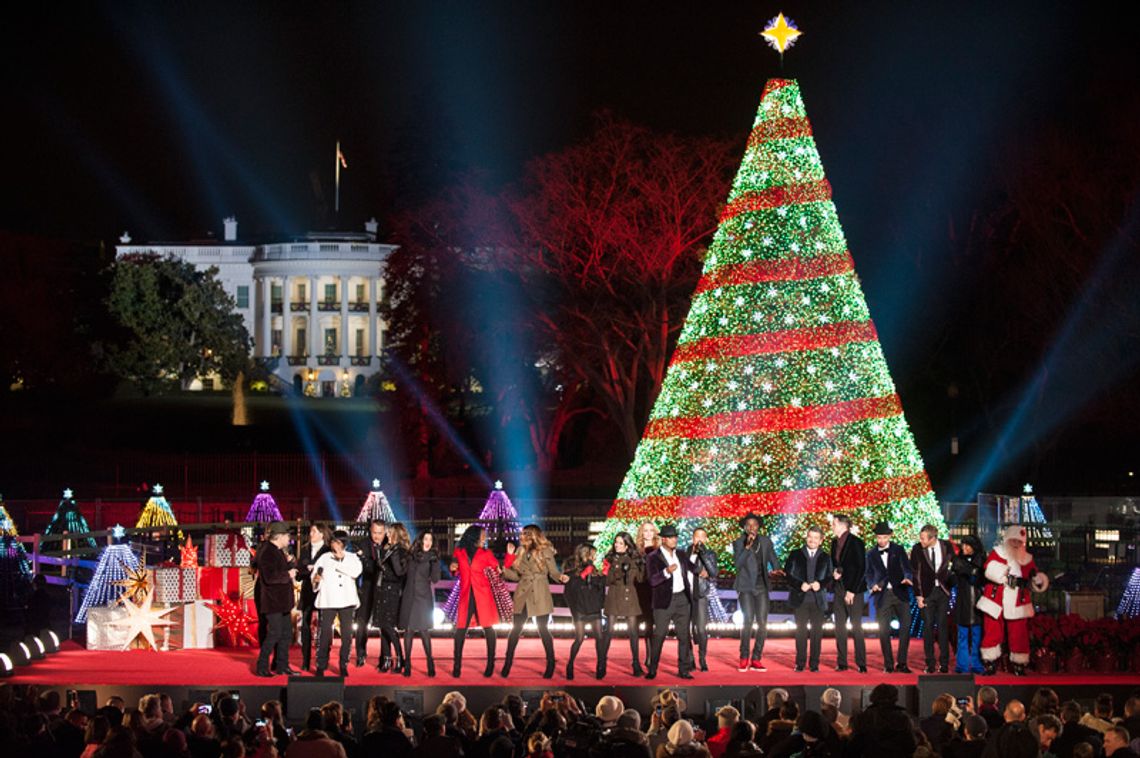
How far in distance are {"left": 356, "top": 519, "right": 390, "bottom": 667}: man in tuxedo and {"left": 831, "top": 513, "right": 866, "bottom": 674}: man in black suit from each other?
5072 mm

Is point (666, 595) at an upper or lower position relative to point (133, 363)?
lower

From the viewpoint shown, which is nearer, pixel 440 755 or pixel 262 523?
pixel 440 755

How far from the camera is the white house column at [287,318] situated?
114062mm

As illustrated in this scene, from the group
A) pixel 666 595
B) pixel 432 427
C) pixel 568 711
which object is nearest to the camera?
pixel 568 711

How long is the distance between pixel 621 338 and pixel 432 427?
12.8 m

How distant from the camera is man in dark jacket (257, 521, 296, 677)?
1820 cm


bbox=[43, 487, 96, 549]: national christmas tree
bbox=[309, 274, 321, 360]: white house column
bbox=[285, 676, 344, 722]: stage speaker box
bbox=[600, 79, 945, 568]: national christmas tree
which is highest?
bbox=[309, 274, 321, 360]: white house column

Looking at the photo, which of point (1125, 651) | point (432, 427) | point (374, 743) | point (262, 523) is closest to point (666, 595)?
point (1125, 651)

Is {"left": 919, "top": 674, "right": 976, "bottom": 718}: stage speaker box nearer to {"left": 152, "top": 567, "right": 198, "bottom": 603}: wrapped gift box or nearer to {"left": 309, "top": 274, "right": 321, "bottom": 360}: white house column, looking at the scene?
{"left": 152, "top": 567, "right": 198, "bottom": 603}: wrapped gift box

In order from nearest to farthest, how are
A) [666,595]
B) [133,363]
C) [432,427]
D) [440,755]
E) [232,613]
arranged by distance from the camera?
[440,755]
[666,595]
[232,613]
[432,427]
[133,363]

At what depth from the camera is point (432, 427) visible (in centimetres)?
5312

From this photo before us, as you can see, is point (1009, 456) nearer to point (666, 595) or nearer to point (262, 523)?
point (262, 523)

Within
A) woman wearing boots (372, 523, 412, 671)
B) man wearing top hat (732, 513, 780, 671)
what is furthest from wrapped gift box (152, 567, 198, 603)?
man wearing top hat (732, 513, 780, 671)

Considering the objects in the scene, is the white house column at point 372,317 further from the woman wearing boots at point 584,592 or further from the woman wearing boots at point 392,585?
the woman wearing boots at point 584,592
